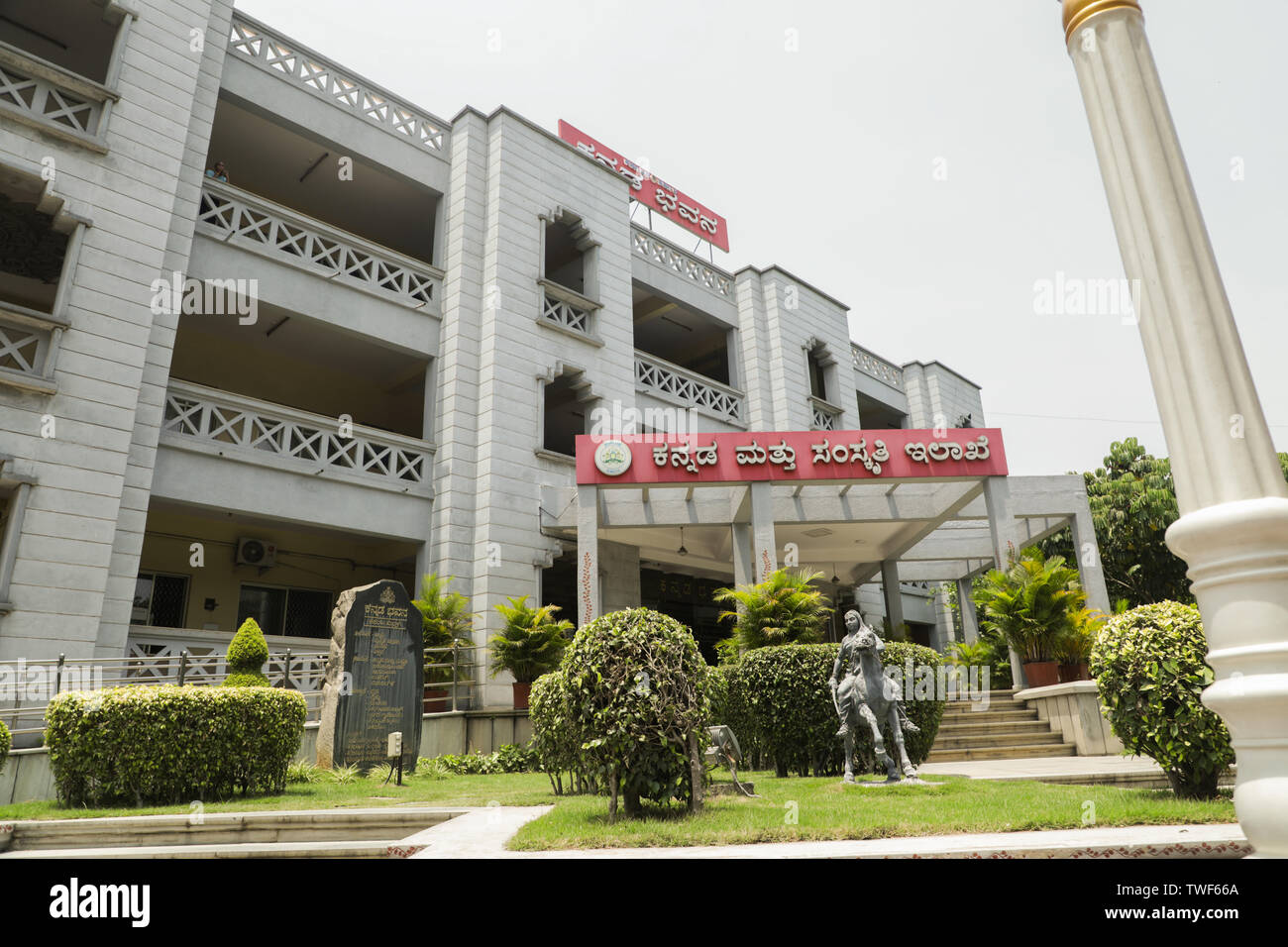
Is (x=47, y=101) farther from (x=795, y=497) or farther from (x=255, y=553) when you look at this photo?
(x=795, y=497)

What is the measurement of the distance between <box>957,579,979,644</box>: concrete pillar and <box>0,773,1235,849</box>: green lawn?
1659cm

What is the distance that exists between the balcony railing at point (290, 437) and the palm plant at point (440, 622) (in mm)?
2549

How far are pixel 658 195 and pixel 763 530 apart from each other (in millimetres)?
13997

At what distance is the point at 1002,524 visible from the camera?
52.8ft

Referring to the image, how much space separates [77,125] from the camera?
1347cm

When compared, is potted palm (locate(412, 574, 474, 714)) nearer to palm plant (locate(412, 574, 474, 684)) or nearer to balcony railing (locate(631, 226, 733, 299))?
palm plant (locate(412, 574, 474, 684))

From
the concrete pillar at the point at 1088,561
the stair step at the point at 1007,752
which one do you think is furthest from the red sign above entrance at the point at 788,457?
the stair step at the point at 1007,752

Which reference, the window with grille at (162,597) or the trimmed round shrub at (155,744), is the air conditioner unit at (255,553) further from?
the trimmed round shrub at (155,744)

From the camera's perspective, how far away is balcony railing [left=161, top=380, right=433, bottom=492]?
14.7 metres

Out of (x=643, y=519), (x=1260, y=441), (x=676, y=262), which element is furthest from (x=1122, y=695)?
(x=676, y=262)

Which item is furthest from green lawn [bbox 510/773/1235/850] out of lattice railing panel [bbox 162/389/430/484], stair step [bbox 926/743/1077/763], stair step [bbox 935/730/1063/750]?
lattice railing panel [bbox 162/389/430/484]

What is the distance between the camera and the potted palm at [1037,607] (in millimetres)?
14203

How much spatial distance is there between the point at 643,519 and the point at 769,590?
453cm
